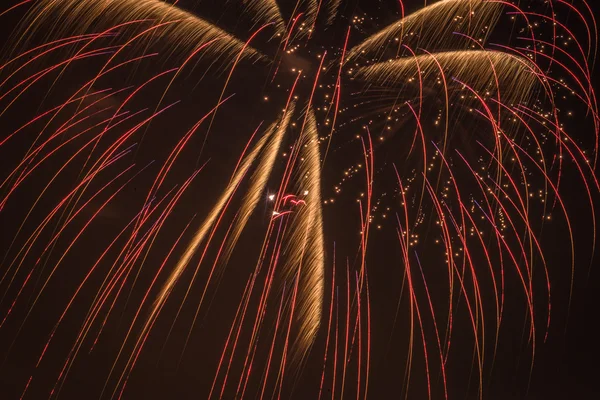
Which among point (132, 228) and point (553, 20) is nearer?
point (132, 228)

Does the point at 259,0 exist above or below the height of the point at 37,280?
above

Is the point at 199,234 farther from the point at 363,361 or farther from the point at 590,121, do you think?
the point at 590,121

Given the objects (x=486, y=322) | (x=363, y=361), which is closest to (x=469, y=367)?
(x=486, y=322)

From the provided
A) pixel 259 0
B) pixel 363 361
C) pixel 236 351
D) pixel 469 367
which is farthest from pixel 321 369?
pixel 259 0

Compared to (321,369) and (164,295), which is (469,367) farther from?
(164,295)

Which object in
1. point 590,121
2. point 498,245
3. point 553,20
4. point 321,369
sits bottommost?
point 321,369

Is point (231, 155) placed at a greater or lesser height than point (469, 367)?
greater
